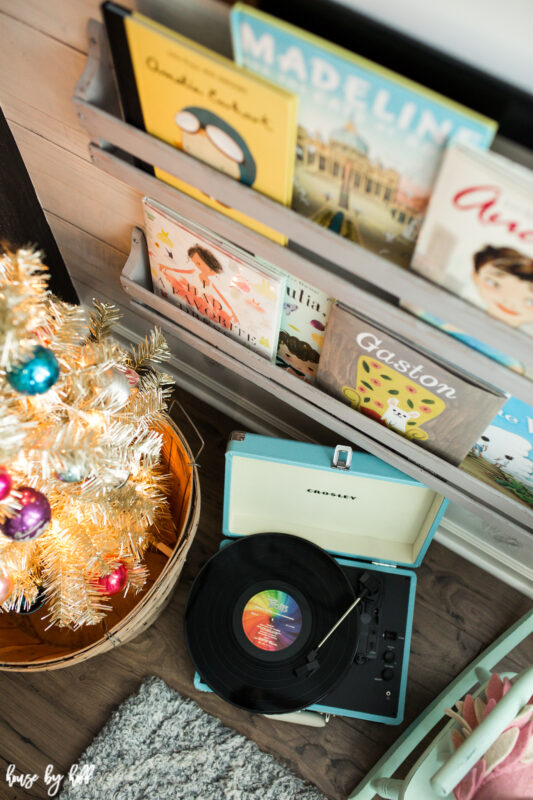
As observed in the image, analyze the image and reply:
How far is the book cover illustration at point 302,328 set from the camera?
41.1 inches

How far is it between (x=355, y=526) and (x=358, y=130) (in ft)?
3.22

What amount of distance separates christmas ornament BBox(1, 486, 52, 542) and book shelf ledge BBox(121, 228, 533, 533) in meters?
0.47

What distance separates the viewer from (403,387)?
3.41 feet

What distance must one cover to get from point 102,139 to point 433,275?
54 cm

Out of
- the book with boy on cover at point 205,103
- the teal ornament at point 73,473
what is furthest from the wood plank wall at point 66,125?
the teal ornament at point 73,473

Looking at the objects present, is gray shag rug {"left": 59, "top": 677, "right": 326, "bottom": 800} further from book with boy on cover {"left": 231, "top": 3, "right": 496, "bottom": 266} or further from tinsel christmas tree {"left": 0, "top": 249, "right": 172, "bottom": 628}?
book with boy on cover {"left": 231, "top": 3, "right": 496, "bottom": 266}

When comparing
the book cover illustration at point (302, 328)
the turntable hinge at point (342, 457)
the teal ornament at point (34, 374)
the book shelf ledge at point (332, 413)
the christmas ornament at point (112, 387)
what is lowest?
the teal ornament at point (34, 374)

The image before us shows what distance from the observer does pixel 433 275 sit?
31.1 inches

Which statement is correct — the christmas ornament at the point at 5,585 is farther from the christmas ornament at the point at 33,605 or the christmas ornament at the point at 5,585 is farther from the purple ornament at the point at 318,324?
the purple ornament at the point at 318,324

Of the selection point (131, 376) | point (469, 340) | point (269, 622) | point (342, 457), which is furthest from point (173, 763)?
point (469, 340)

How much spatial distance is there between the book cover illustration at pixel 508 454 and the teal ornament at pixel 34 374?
683mm

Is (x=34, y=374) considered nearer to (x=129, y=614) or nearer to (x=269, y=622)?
(x=129, y=614)

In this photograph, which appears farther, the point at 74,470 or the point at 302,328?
the point at 302,328

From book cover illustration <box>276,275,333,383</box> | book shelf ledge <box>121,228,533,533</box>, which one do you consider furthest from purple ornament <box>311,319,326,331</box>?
book shelf ledge <box>121,228,533,533</box>
